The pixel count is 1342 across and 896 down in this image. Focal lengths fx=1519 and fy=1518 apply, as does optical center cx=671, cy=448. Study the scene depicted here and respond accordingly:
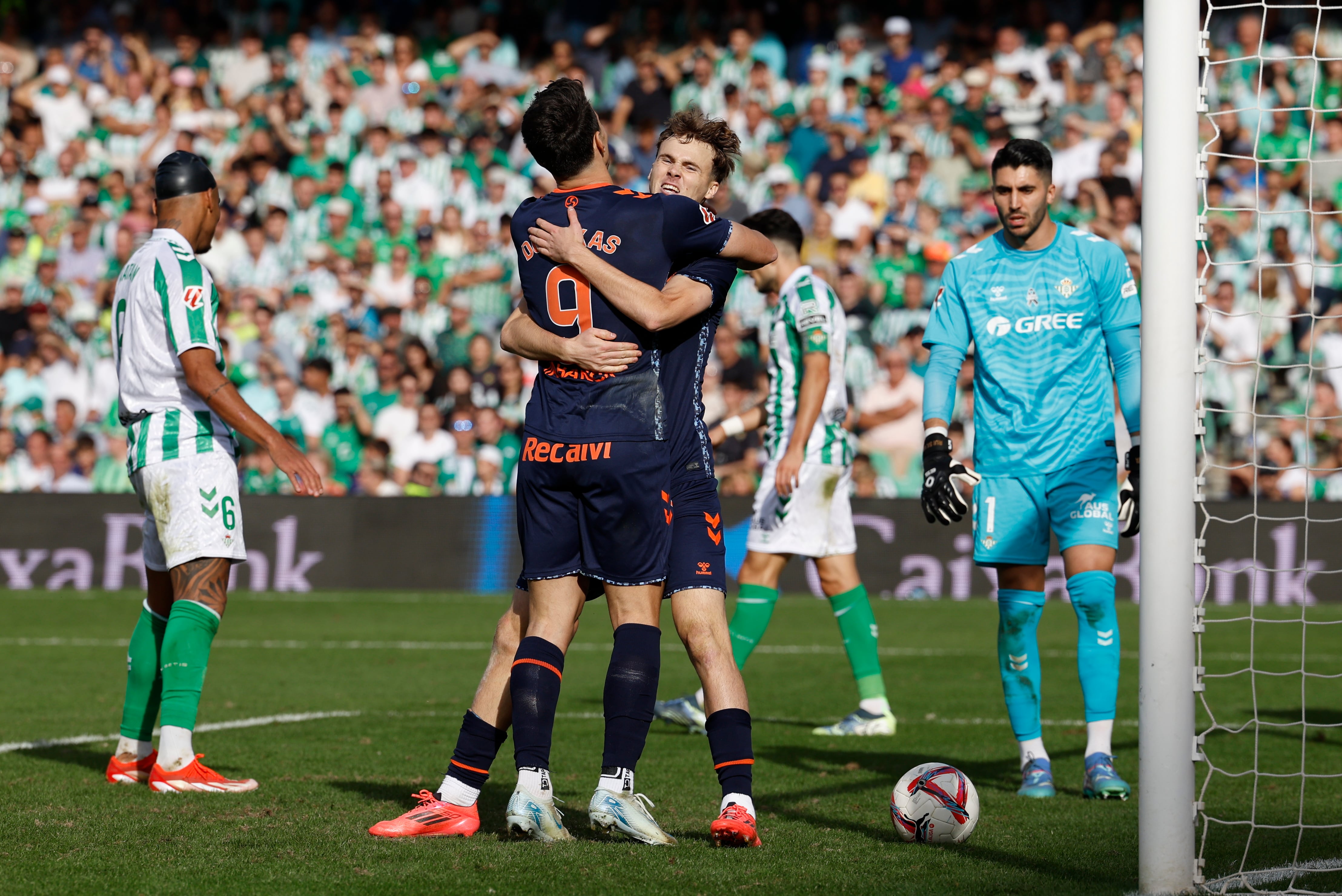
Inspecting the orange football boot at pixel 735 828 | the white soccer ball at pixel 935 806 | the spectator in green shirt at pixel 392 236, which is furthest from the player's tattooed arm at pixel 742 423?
the spectator in green shirt at pixel 392 236

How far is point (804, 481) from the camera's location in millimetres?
8164

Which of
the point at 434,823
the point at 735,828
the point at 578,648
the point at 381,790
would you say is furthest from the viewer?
the point at 578,648

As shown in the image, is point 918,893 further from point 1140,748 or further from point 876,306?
point 876,306

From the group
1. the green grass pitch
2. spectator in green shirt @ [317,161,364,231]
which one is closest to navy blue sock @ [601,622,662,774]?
the green grass pitch

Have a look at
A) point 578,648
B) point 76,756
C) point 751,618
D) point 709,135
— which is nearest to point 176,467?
point 76,756

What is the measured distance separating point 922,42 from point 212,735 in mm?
16074

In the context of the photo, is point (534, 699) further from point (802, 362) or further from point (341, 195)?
point (341, 195)

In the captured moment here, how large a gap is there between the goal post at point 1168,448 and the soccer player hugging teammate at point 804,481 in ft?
12.1

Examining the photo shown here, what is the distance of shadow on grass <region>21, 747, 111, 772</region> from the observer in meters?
6.12

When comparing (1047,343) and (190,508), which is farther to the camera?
(1047,343)

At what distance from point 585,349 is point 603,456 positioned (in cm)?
32

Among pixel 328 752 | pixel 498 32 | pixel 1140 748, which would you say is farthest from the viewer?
pixel 498 32

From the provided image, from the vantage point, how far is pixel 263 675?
9422 millimetres

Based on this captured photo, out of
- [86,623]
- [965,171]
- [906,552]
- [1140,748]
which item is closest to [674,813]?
[1140,748]
